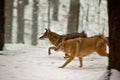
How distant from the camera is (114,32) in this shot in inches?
274

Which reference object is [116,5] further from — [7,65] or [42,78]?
[7,65]

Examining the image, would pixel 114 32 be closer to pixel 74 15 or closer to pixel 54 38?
pixel 54 38

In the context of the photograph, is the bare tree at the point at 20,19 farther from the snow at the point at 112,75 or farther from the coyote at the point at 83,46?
the snow at the point at 112,75

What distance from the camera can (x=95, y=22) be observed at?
50.6 m

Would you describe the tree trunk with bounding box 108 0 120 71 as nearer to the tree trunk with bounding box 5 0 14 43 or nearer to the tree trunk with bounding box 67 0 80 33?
the tree trunk with bounding box 67 0 80 33

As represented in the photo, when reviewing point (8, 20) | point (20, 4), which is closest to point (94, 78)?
point (8, 20)

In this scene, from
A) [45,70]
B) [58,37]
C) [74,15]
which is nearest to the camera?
[45,70]

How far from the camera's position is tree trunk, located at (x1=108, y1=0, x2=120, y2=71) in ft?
22.6

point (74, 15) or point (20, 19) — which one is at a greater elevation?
point (74, 15)

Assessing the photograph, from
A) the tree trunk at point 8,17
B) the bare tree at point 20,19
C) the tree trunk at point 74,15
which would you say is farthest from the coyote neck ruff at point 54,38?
the bare tree at point 20,19

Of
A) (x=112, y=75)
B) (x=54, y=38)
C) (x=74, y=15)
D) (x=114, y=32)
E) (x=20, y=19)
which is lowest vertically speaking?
(x=20, y=19)

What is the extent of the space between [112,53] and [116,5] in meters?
0.94

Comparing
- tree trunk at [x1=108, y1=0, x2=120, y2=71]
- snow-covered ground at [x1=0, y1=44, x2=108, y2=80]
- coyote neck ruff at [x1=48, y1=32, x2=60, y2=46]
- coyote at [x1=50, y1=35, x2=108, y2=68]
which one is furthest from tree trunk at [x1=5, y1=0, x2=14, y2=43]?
tree trunk at [x1=108, y1=0, x2=120, y2=71]

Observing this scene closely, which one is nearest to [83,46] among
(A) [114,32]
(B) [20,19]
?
(A) [114,32]
